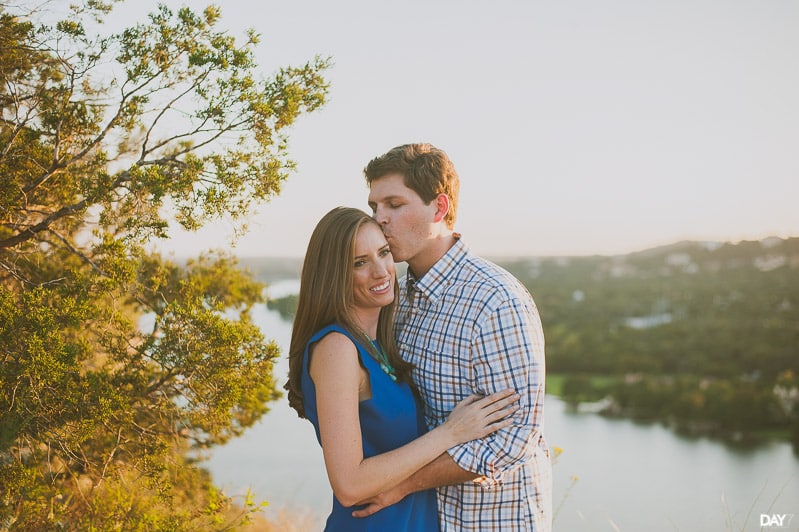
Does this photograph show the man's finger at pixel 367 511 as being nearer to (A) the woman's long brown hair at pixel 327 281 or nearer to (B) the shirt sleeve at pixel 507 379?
(B) the shirt sleeve at pixel 507 379

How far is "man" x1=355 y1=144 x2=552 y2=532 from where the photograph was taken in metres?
1.99

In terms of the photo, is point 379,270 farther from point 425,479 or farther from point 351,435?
point 425,479

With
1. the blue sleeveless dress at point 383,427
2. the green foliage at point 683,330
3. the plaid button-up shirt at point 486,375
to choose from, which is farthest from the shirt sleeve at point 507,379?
the green foliage at point 683,330

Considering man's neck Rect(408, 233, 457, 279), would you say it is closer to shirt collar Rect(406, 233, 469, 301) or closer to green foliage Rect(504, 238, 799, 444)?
shirt collar Rect(406, 233, 469, 301)

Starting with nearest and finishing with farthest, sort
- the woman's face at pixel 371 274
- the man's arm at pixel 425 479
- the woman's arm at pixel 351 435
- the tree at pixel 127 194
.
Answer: the woman's arm at pixel 351 435 → the man's arm at pixel 425 479 → the woman's face at pixel 371 274 → the tree at pixel 127 194

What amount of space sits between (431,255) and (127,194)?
5.04 ft

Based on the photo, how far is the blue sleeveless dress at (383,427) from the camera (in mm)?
1953

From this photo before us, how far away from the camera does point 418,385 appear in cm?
224

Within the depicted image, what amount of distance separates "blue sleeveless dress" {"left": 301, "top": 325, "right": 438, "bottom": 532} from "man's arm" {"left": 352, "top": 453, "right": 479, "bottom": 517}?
76mm

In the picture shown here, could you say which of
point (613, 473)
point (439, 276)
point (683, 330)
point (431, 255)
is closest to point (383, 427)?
point (439, 276)

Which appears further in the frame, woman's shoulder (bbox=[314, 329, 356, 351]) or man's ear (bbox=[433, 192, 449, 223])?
man's ear (bbox=[433, 192, 449, 223])

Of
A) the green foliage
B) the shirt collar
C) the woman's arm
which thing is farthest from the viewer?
the green foliage

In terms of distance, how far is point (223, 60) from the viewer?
3107 millimetres

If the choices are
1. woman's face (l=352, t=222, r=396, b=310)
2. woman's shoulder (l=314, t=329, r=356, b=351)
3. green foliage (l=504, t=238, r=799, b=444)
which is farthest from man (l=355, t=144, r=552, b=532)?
green foliage (l=504, t=238, r=799, b=444)
